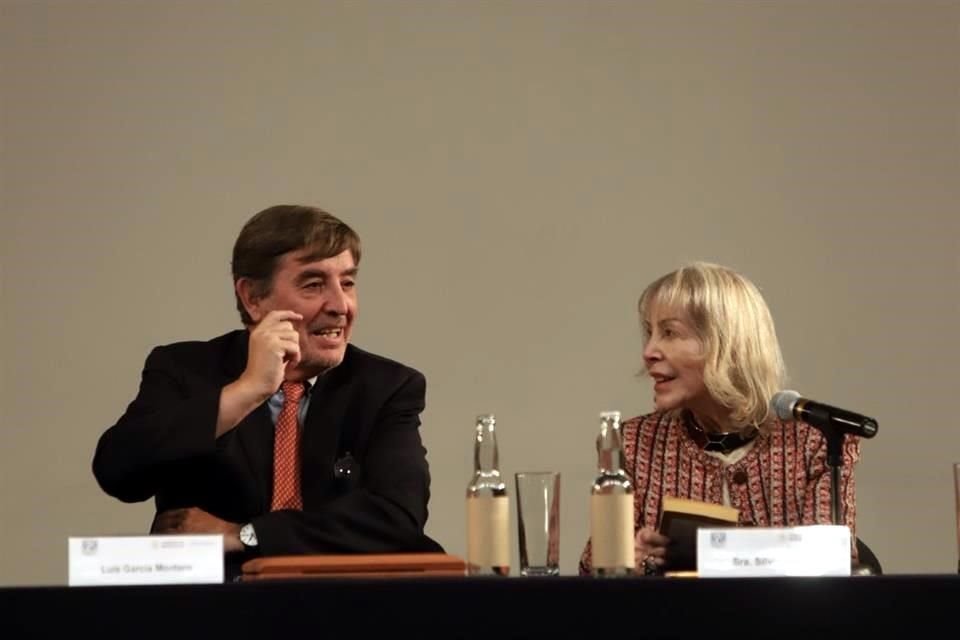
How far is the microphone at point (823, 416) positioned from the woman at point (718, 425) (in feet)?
2.10

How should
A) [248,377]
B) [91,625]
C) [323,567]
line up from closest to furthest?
1. [91,625]
2. [323,567]
3. [248,377]

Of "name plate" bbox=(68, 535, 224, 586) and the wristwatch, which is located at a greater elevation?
the wristwatch

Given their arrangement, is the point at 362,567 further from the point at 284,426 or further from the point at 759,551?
the point at 284,426

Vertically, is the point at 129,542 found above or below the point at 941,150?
below

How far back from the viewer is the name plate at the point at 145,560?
216 centimetres

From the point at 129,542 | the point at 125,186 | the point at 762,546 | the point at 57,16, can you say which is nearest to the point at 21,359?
the point at 125,186

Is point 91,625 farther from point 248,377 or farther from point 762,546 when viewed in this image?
point 248,377

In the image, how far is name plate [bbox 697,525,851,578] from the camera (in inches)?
84.7

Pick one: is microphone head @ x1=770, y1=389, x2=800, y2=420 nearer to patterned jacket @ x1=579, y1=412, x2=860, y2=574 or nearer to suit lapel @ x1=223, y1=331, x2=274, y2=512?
patterned jacket @ x1=579, y1=412, x2=860, y2=574

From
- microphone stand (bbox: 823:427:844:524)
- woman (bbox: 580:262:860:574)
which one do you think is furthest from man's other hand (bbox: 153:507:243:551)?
microphone stand (bbox: 823:427:844:524)

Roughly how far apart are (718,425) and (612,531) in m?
1.21

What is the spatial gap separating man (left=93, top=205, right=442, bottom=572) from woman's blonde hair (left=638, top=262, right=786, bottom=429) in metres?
0.59

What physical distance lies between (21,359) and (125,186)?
21.1 inches

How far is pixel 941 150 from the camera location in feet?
14.8
